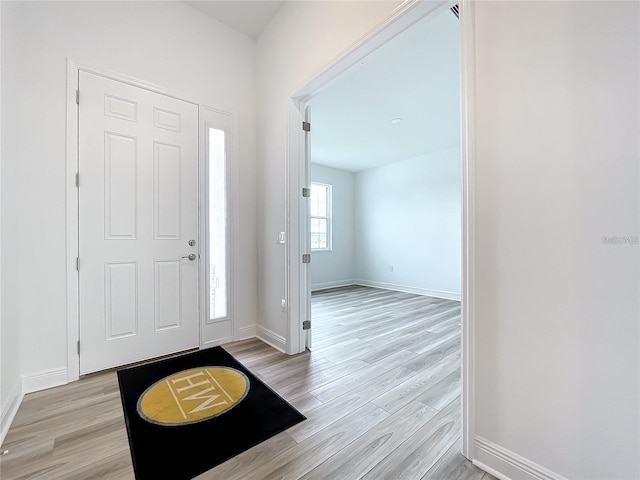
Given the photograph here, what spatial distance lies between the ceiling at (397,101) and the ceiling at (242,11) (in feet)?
2.90

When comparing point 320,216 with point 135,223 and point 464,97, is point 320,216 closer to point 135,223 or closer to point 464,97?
point 135,223

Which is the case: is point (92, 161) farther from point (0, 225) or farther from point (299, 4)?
point (299, 4)

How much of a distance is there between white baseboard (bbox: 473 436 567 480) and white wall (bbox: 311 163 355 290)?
467cm

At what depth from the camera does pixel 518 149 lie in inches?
45.6

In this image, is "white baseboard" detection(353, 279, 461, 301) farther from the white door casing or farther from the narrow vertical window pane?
the narrow vertical window pane

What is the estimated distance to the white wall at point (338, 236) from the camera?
6059 mm

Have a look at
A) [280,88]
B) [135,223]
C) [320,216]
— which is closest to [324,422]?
[135,223]

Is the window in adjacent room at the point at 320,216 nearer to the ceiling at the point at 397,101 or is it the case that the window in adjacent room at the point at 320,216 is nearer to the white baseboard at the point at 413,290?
the ceiling at the point at 397,101

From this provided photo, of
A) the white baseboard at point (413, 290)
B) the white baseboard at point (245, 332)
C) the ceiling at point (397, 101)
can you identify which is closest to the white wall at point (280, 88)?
the white baseboard at point (245, 332)

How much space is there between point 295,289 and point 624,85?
2251 mm

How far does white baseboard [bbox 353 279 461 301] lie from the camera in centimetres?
497

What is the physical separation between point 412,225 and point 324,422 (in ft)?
15.4

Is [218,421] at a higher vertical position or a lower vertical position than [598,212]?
lower

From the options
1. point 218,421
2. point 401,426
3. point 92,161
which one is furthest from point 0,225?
point 401,426
